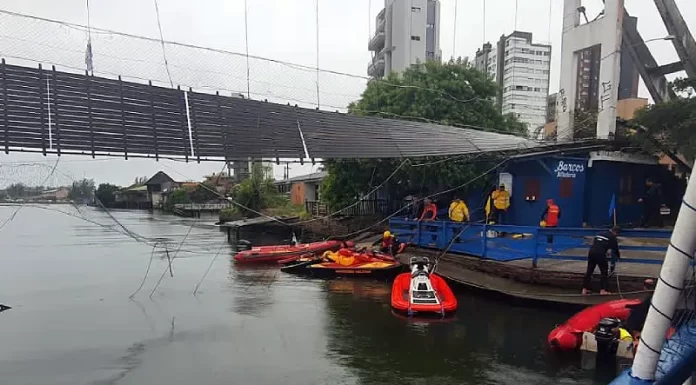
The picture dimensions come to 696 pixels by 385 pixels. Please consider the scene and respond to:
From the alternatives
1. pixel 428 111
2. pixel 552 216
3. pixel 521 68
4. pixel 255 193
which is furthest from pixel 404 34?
pixel 552 216

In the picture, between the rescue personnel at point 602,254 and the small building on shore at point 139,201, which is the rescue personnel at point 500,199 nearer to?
the rescue personnel at point 602,254

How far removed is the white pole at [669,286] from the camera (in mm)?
2645

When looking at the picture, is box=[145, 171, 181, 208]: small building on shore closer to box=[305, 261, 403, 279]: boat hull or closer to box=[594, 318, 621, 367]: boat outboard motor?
box=[305, 261, 403, 279]: boat hull

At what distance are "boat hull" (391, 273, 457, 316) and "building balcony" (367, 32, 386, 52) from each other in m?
32.0

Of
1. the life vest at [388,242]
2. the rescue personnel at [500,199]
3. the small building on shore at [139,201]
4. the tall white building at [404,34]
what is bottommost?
the small building on shore at [139,201]

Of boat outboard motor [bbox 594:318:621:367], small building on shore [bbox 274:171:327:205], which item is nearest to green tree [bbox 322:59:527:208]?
boat outboard motor [bbox 594:318:621:367]

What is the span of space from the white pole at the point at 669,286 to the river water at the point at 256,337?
4613 mm

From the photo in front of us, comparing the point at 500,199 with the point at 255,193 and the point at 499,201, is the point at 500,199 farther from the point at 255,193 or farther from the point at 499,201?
the point at 255,193

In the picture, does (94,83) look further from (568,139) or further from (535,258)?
(568,139)

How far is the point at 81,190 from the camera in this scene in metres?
11.6

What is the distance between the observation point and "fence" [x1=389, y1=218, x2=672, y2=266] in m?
10.7

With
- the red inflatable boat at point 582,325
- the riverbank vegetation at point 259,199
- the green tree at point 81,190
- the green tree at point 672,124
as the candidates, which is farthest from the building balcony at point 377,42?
the red inflatable boat at point 582,325

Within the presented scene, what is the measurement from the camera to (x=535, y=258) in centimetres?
1109

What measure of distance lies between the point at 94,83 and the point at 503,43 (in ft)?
162
